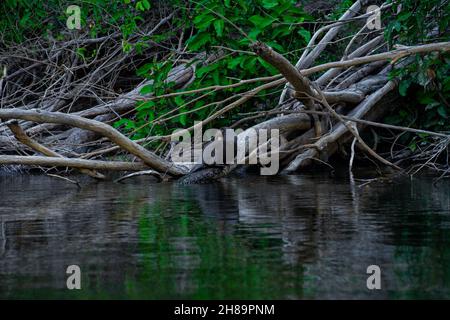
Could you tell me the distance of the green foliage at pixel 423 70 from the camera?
906cm

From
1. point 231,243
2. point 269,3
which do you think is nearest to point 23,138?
point 269,3

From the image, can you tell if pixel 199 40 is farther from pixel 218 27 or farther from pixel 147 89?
pixel 147 89

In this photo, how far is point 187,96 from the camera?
11.6 m

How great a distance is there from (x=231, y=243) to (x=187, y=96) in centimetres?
674

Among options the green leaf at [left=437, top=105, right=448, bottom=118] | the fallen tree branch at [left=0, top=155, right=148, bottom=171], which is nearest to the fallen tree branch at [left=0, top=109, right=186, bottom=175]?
the fallen tree branch at [left=0, top=155, right=148, bottom=171]

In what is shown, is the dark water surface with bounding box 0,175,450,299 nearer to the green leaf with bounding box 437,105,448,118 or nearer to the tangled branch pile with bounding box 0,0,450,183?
the tangled branch pile with bounding box 0,0,450,183

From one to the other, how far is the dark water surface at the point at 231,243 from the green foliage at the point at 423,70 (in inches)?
70.5

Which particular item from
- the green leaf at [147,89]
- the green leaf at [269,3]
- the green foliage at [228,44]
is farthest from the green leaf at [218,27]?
the green leaf at [147,89]

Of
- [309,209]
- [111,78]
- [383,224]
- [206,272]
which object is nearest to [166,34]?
[111,78]

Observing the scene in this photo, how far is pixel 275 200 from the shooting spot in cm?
740

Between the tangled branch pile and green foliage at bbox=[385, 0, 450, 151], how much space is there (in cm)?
18

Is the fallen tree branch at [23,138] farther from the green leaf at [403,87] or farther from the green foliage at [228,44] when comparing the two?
the green leaf at [403,87]
